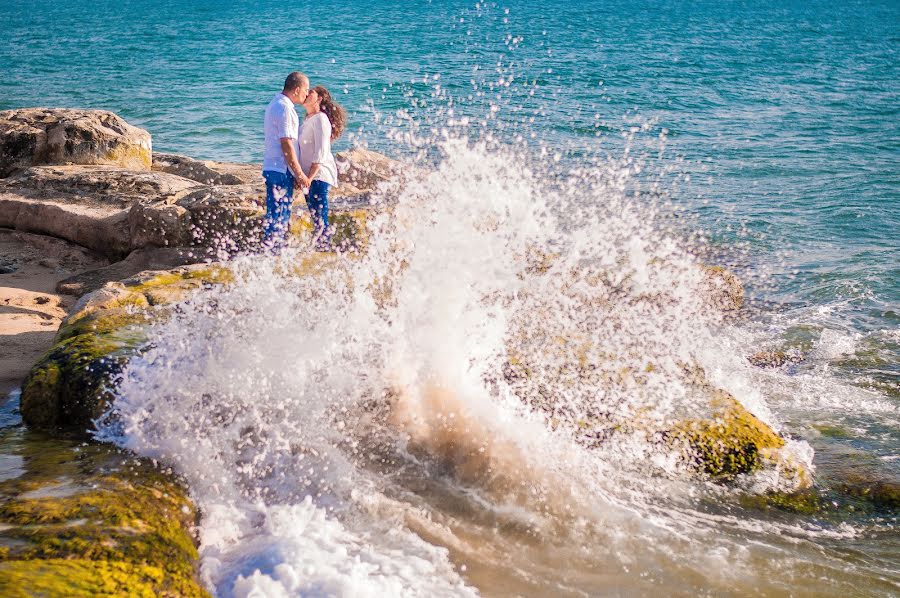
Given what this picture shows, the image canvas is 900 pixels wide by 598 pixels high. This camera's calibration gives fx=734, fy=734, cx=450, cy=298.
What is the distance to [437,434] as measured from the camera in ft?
14.2

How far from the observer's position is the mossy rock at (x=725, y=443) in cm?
437

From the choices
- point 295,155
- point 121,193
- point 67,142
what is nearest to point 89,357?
point 295,155

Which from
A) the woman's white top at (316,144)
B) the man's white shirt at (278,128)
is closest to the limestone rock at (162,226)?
the man's white shirt at (278,128)

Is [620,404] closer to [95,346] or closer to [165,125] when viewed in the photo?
[95,346]

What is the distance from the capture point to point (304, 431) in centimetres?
415

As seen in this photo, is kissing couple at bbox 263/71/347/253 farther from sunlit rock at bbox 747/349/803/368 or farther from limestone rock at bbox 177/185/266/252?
sunlit rock at bbox 747/349/803/368

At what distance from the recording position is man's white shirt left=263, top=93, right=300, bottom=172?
6113mm

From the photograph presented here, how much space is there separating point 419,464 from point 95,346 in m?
1.99

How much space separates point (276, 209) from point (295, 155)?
49 cm

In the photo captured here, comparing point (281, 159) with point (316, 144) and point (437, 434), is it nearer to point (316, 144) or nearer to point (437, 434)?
point (316, 144)

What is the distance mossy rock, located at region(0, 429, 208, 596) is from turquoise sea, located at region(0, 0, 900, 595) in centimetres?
202

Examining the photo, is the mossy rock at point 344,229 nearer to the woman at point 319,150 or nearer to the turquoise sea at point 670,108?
the woman at point 319,150

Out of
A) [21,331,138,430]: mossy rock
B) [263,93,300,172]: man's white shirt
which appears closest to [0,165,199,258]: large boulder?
[263,93,300,172]: man's white shirt

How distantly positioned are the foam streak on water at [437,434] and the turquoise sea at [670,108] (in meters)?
0.42
